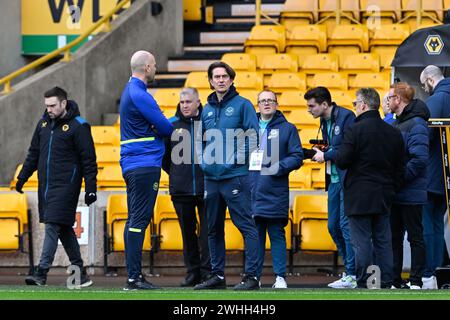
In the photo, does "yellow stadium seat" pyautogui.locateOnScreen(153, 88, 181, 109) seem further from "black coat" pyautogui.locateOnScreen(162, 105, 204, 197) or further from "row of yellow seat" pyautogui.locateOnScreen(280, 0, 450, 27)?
"black coat" pyautogui.locateOnScreen(162, 105, 204, 197)

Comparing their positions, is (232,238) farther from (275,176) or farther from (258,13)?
(258,13)

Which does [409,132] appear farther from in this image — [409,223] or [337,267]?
[337,267]

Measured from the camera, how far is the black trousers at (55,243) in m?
13.3

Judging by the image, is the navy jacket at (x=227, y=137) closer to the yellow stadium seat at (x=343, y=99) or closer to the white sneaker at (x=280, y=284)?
the white sneaker at (x=280, y=284)

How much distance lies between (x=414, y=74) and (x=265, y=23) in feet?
23.0

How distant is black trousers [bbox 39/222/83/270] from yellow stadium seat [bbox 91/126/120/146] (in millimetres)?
3970

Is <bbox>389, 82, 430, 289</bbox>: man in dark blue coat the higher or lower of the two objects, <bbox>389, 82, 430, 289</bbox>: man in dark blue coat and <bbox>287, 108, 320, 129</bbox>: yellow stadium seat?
the lower

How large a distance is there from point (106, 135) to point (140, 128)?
5.68m

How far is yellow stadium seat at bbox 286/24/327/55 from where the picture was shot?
1967 cm

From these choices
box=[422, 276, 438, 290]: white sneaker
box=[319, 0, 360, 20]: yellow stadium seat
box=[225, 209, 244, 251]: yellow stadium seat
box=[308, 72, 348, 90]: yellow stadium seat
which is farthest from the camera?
box=[319, 0, 360, 20]: yellow stadium seat

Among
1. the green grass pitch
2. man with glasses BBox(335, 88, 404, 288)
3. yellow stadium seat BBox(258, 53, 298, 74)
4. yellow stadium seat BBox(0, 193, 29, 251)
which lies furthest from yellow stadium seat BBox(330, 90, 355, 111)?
the green grass pitch

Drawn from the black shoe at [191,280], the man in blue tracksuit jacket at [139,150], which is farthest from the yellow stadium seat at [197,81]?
the man in blue tracksuit jacket at [139,150]

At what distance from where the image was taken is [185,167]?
13312mm
